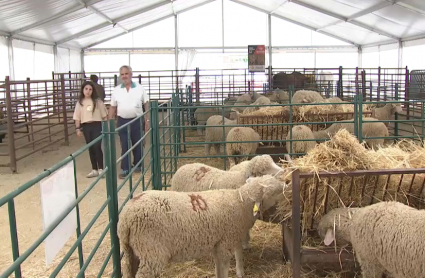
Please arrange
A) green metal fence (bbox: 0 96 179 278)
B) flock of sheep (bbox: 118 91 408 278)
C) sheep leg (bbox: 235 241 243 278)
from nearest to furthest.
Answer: green metal fence (bbox: 0 96 179 278), flock of sheep (bbox: 118 91 408 278), sheep leg (bbox: 235 241 243 278)

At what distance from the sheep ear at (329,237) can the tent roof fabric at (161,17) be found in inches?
452

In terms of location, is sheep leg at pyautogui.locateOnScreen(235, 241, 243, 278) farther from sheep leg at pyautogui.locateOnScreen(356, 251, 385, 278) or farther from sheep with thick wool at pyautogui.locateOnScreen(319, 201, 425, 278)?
sheep leg at pyautogui.locateOnScreen(356, 251, 385, 278)

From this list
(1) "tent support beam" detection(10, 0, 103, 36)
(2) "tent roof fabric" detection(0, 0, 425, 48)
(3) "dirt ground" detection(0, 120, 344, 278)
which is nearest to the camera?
(3) "dirt ground" detection(0, 120, 344, 278)

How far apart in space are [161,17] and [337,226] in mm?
22948

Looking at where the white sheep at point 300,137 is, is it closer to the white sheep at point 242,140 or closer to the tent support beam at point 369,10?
the white sheep at point 242,140

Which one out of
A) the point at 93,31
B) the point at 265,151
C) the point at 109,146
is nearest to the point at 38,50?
the point at 93,31

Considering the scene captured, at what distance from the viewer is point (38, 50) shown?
18984mm

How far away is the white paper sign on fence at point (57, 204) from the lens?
2.20 metres

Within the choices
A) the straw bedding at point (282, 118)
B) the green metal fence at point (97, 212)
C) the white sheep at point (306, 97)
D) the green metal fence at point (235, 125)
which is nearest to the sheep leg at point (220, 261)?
the green metal fence at point (97, 212)

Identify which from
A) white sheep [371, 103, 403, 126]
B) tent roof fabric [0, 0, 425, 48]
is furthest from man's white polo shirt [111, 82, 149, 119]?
tent roof fabric [0, 0, 425, 48]

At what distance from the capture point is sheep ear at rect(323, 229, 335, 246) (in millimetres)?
3604

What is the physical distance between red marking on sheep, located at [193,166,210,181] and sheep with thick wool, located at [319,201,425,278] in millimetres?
1561

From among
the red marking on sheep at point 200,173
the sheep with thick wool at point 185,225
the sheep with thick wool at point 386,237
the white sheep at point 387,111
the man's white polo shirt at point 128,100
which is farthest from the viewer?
the white sheep at point 387,111

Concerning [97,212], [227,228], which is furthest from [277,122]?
[97,212]
